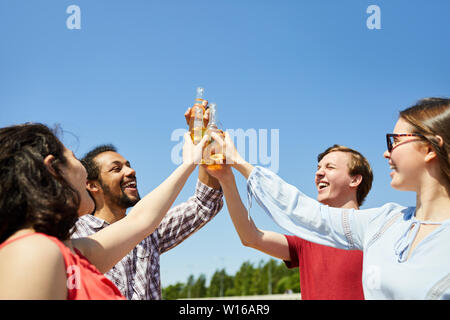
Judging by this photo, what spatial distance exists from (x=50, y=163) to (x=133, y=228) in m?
0.76

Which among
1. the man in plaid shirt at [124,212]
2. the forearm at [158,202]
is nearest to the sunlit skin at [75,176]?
the forearm at [158,202]

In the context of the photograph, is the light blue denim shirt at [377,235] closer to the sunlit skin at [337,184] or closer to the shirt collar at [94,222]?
the sunlit skin at [337,184]

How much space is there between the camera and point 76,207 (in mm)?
2572

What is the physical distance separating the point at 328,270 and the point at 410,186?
135cm

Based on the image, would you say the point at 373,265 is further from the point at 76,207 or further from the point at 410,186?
the point at 76,207

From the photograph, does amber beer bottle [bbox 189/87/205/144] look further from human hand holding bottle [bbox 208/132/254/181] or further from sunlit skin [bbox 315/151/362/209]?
sunlit skin [bbox 315/151/362/209]

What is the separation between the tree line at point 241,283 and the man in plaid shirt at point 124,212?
75.8 meters

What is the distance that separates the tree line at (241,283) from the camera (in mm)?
80375

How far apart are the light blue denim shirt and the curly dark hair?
1562mm

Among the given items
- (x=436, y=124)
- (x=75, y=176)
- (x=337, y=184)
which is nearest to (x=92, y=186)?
(x=75, y=176)

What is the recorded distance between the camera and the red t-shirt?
394 centimetres

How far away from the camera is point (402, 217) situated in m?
3.13

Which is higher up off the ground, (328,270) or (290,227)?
(290,227)
